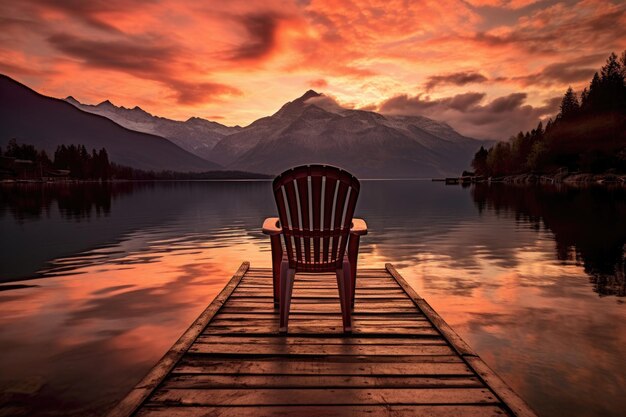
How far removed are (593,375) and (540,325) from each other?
2129 millimetres

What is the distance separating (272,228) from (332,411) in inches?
101

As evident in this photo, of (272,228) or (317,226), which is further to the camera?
(272,228)

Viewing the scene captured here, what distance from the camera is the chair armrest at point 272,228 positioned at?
548 cm

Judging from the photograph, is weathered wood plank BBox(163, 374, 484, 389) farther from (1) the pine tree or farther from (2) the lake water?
(1) the pine tree

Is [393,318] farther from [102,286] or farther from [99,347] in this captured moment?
[102,286]

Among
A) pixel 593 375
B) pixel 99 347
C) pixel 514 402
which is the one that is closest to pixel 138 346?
pixel 99 347

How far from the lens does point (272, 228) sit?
18.4 ft

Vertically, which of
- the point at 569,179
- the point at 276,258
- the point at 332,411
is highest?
the point at 569,179

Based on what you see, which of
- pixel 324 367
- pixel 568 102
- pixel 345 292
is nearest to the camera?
pixel 324 367

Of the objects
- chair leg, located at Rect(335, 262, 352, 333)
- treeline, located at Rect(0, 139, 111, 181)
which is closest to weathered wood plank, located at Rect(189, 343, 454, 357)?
chair leg, located at Rect(335, 262, 352, 333)

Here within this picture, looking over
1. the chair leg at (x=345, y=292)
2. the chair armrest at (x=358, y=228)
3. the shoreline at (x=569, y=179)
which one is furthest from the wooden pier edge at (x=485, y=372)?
the shoreline at (x=569, y=179)

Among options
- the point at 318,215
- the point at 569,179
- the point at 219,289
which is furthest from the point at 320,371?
the point at 569,179

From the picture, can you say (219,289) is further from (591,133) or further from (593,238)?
(591,133)

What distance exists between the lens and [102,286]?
1094 centimetres
